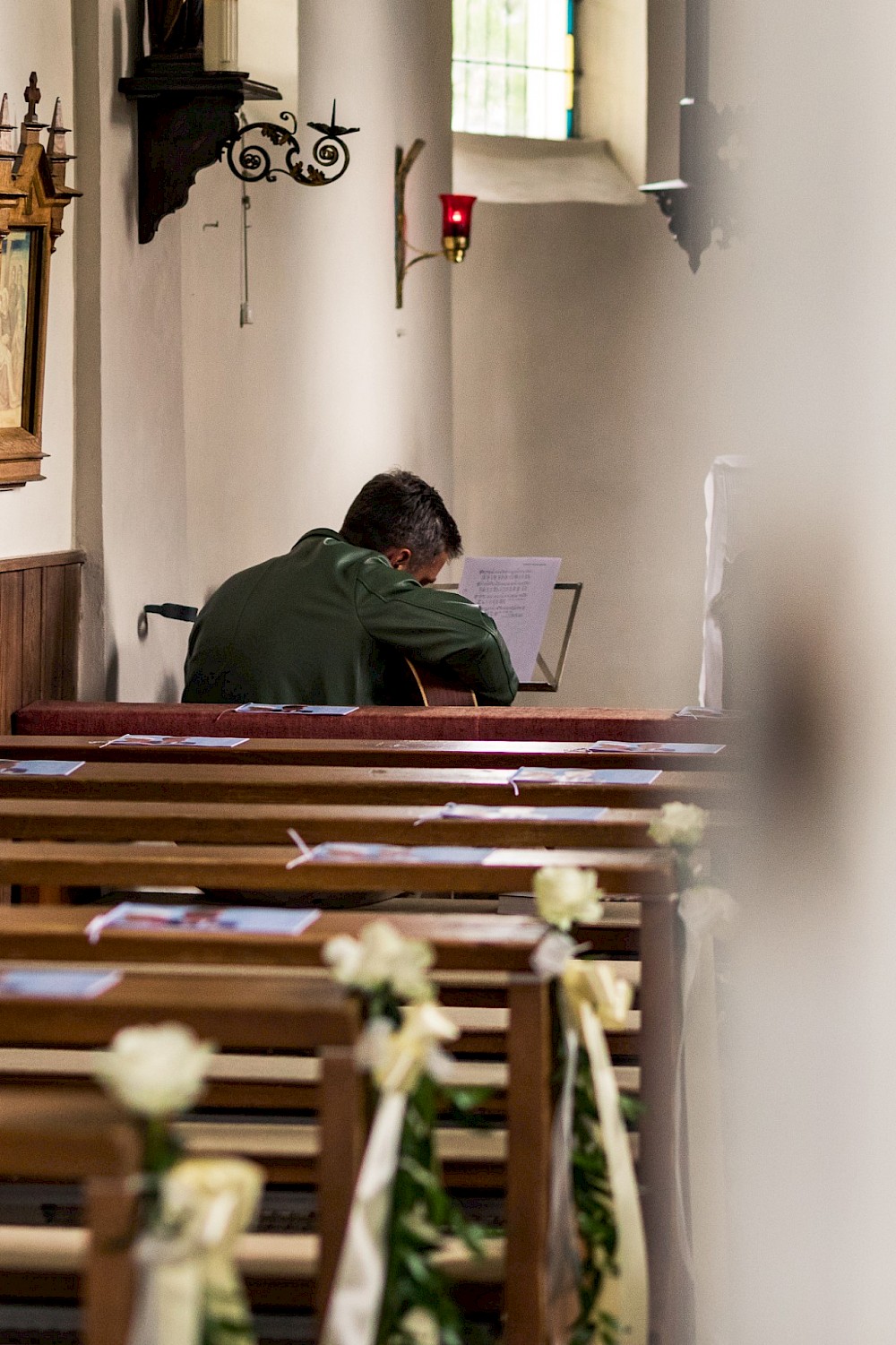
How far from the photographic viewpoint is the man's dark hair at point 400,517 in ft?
14.5

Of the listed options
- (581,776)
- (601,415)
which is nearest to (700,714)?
(581,776)

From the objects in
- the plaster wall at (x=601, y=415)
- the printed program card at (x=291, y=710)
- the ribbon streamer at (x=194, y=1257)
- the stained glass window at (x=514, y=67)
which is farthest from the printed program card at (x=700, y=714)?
the stained glass window at (x=514, y=67)

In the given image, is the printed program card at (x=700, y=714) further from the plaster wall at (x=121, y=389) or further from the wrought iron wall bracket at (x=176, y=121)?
the wrought iron wall bracket at (x=176, y=121)

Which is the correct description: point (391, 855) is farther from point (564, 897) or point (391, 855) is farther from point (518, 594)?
point (518, 594)

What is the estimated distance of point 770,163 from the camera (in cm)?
97

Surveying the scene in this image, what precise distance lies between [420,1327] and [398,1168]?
0.41 ft

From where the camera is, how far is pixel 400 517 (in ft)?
14.5

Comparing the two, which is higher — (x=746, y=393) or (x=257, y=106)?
(x=257, y=106)

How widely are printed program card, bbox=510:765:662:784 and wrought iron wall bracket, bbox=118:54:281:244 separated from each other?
2115 millimetres

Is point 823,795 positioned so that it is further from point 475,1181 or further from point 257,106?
point 257,106

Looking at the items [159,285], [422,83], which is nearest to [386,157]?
[422,83]

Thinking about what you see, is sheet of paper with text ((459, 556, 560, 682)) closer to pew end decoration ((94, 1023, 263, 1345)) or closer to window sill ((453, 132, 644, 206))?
pew end decoration ((94, 1023, 263, 1345))

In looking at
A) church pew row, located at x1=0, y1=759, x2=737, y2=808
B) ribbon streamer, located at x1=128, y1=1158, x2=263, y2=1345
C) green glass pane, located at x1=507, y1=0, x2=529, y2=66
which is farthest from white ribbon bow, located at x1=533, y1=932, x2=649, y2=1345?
green glass pane, located at x1=507, y1=0, x2=529, y2=66

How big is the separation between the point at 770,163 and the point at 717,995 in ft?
5.46
